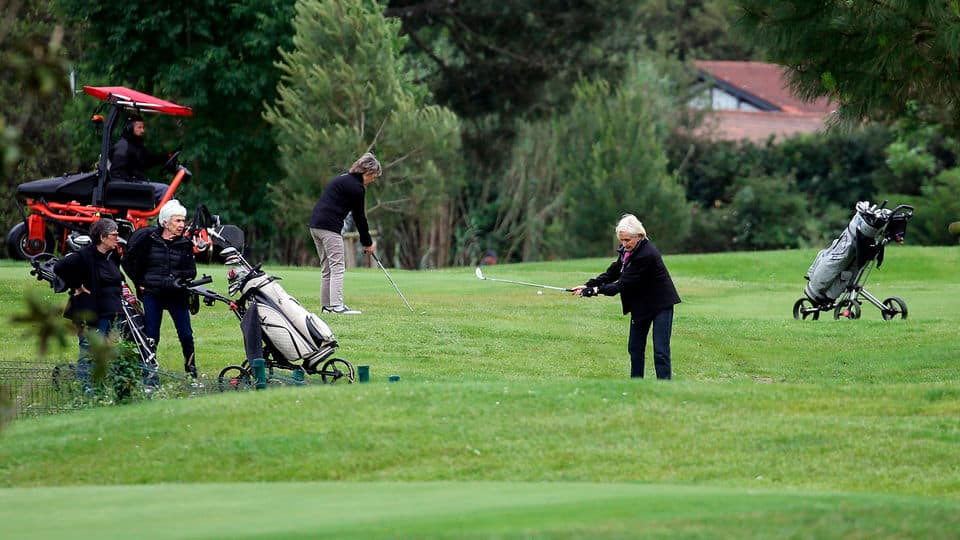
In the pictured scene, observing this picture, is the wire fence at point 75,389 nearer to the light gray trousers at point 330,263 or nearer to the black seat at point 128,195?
the light gray trousers at point 330,263

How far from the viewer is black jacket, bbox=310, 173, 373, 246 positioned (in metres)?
18.4

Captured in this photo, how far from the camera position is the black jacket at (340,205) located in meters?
18.4

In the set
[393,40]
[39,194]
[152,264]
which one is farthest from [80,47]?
[152,264]

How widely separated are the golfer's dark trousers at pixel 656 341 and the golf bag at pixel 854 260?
5.68m

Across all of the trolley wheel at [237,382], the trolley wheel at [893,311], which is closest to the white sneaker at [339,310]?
the trolley wheel at [237,382]

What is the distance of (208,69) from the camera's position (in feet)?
136

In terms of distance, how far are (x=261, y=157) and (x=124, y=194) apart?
21.1 m

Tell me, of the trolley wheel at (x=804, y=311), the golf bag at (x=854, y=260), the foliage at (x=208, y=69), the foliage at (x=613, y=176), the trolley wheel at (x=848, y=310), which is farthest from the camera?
the foliage at (x=613, y=176)

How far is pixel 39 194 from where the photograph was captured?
22359 millimetres

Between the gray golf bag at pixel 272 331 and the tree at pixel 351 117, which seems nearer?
the gray golf bag at pixel 272 331

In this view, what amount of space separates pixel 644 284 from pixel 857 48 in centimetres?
324

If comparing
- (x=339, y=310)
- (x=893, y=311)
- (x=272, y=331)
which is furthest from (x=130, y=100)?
(x=893, y=311)

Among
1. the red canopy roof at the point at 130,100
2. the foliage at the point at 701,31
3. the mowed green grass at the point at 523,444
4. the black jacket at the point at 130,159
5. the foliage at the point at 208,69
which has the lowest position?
the mowed green grass at the point at 523,444

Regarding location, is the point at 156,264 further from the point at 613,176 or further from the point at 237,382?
the point at 613,176
